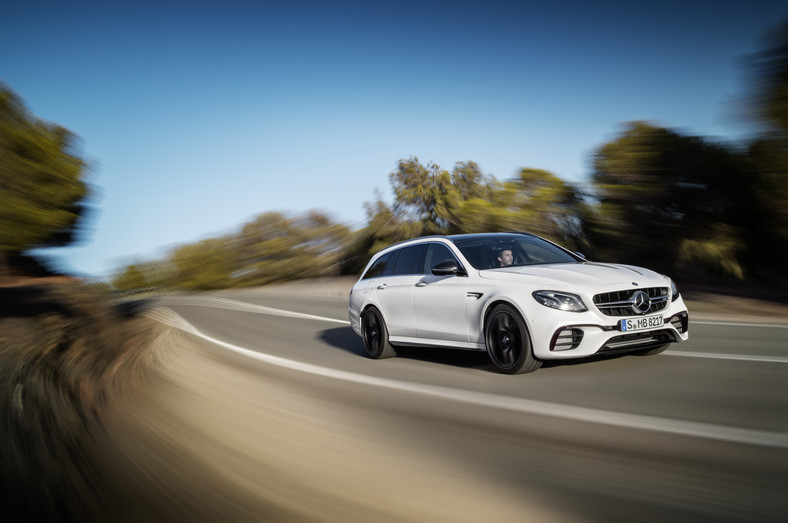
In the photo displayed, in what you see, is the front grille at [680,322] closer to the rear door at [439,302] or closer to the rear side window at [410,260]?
the rear door at [439,302]

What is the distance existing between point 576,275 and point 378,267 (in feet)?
12.0

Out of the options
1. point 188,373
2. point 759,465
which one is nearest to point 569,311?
point 759,465

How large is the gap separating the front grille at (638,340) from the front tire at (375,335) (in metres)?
3.36

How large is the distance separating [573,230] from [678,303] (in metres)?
15.5

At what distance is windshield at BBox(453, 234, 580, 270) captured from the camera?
8047 millimetres

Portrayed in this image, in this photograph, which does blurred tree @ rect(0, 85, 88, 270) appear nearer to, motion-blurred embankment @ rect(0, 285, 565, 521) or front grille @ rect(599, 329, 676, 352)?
motion-blurred embankment @ rect(0, 285, 565, 521)

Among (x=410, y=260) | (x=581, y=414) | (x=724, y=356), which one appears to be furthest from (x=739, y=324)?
(x=581, y=414)

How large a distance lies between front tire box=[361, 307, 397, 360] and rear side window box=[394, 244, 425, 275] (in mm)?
678

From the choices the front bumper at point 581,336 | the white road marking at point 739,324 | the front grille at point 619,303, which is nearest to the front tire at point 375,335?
the front bumper at point 581,336

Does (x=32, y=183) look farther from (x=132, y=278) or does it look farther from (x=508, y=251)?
(x=508, y=251)

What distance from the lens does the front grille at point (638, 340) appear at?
669cm

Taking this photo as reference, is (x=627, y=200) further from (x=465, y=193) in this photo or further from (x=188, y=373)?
(x=465, y=193)

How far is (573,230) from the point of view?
22.5m

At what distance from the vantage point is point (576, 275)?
23.4 feet
